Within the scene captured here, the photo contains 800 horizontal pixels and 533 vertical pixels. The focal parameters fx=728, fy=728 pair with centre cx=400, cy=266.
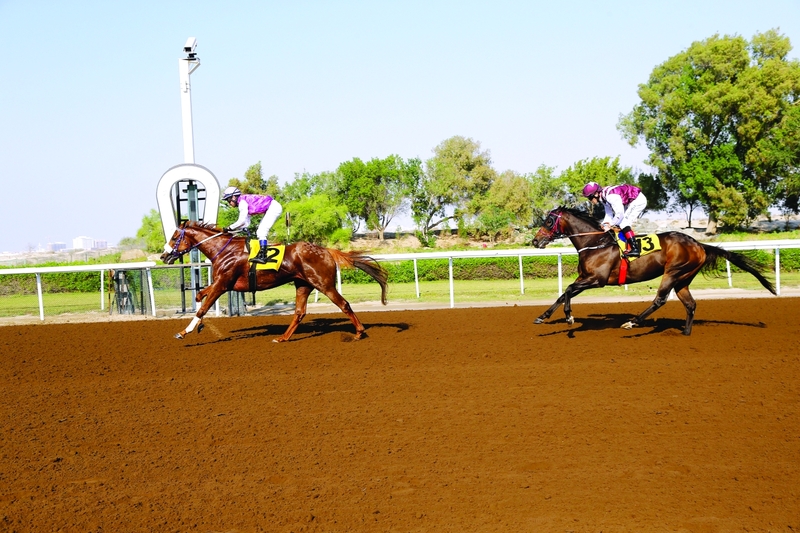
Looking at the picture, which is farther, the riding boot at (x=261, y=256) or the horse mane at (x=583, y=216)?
the horse mane at (x=583, y=216)

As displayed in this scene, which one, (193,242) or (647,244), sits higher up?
(193,242)

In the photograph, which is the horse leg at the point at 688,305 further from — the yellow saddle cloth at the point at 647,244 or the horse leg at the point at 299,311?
the horse leg at the point at 299,311

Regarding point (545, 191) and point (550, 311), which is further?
point (545, 191)

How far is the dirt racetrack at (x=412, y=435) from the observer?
13.1 ft

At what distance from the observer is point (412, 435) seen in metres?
5.38

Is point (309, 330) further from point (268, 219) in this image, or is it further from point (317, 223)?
point (317, 223)

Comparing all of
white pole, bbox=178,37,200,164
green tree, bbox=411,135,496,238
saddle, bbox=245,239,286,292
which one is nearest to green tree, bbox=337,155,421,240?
green tree, bbox=411,135,496,238

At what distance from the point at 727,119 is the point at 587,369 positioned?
4406cm

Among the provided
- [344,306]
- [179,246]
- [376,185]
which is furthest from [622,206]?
[376,185]

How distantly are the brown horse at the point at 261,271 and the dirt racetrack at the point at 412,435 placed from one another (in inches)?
24.8

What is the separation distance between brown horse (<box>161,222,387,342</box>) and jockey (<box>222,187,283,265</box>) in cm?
23

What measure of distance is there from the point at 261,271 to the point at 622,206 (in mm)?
5116

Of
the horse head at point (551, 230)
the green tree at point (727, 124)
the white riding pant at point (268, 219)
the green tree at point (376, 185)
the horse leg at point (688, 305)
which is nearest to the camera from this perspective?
the horse leg at point (688, 305)

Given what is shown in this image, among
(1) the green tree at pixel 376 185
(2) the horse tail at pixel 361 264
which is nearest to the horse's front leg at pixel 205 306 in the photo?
(2) the horse tail at pixel 361 264
